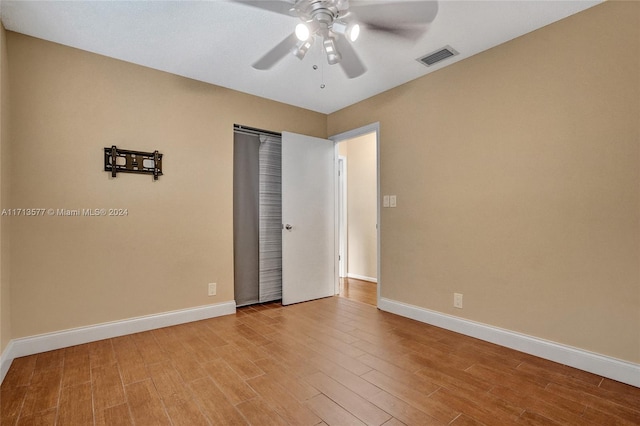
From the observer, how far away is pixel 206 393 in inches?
73.3

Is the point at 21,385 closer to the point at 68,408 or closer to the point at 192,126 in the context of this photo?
the point at 68,408

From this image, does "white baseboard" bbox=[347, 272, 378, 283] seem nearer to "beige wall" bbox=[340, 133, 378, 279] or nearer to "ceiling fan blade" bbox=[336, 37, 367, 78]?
"beige wall" bbox=[340, 133, 378, 279]

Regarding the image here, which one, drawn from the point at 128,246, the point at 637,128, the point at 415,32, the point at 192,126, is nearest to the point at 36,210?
the point at 128,246

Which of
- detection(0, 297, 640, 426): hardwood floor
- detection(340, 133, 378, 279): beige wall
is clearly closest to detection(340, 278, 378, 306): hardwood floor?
detection(340, 133, 378, 279): beige wall

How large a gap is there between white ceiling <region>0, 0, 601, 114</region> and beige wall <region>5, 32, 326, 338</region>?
25 centimetres

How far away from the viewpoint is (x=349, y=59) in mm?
2230

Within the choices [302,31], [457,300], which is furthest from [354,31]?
[457,300]

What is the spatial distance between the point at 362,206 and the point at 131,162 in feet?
11.3

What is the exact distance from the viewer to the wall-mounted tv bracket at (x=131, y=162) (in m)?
2.73

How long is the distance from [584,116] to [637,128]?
299 millimetres

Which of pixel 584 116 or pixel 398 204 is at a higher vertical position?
pixel 584 116

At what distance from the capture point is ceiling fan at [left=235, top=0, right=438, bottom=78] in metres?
1.78

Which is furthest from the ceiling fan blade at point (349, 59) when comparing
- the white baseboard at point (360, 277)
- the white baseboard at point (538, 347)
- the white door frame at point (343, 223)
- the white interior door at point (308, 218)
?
the white baseboard at point (360, 277)

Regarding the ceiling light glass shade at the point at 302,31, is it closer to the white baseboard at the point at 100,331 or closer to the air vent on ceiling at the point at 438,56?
the air vent on ceiling at the point at 438,56
